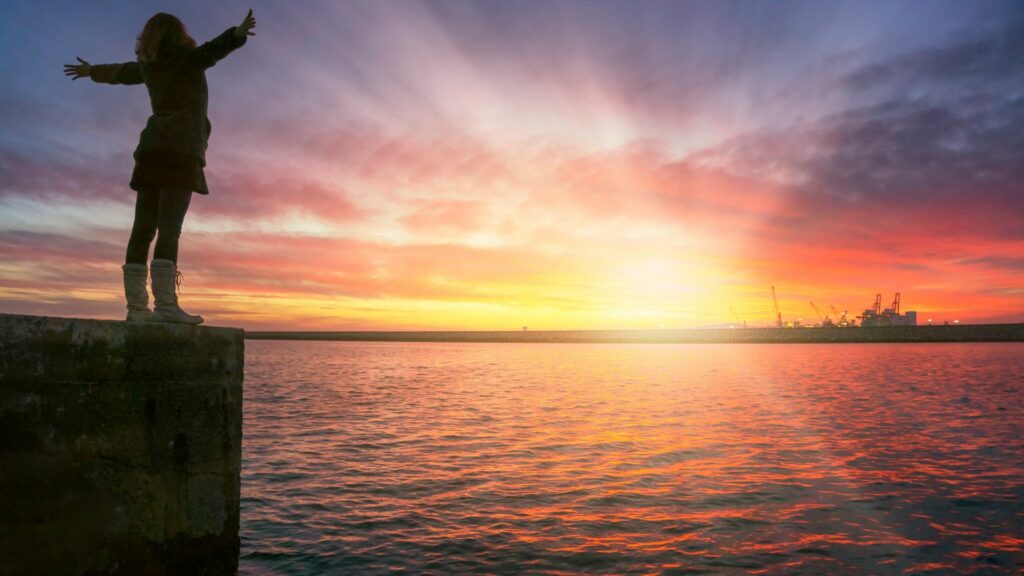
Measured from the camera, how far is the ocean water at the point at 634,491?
830 centimetres

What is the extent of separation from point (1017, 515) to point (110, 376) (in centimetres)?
→ 1324

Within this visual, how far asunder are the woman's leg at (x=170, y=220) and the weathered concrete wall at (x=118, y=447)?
1200 mm

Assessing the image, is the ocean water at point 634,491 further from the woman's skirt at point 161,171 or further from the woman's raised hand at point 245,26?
the woman's raised hand at point 245,26

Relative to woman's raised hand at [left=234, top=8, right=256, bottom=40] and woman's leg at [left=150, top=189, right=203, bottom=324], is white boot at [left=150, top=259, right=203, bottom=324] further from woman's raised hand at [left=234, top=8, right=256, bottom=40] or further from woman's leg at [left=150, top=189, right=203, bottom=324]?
woman's raised hand at [left=234, top=8, right=256, bottom=40]

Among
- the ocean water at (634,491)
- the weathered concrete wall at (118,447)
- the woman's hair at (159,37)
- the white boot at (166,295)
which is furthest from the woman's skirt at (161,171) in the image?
the ocean water at (634,491)

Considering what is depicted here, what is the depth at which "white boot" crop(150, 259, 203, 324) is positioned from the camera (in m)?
5.55

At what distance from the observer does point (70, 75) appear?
6383 millimetres

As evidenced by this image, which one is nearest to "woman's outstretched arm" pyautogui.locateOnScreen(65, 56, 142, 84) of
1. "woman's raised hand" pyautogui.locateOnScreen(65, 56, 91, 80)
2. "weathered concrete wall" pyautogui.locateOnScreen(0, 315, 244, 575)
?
"woman's raised hand" pyautogui.locateOnScreen(65, 56, 91, 80)

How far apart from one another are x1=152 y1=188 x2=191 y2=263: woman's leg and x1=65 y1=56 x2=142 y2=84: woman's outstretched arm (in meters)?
1.42

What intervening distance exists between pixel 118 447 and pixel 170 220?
223cm

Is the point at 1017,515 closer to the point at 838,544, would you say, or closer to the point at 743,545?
the point at 838,544

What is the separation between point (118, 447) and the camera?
15.5 ft

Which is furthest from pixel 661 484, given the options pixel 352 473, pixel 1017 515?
pixel 352 473

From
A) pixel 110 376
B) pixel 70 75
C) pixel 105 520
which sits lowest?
pixel 105 520
